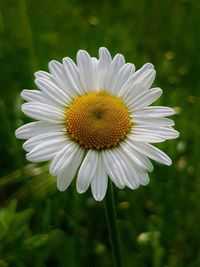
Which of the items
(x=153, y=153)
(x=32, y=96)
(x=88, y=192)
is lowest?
(x=88, y=192)

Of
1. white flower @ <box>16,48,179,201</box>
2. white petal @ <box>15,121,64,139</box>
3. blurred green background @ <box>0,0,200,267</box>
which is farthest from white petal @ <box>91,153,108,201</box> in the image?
blurred green background @ <box>0,0,200,267</box>

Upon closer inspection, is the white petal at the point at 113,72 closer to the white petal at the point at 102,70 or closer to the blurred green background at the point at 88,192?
the white petal at the point at 102,70

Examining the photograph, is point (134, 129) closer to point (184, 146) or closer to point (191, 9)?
point (184, 146)

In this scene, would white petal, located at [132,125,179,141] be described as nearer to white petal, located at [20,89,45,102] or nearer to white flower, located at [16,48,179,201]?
white flower, located at [16,48,179,201]

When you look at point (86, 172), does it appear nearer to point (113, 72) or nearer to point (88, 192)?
point (113, 72)

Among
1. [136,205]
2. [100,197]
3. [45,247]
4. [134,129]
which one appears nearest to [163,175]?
[136,205]

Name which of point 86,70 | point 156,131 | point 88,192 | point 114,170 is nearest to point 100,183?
point 114,170
